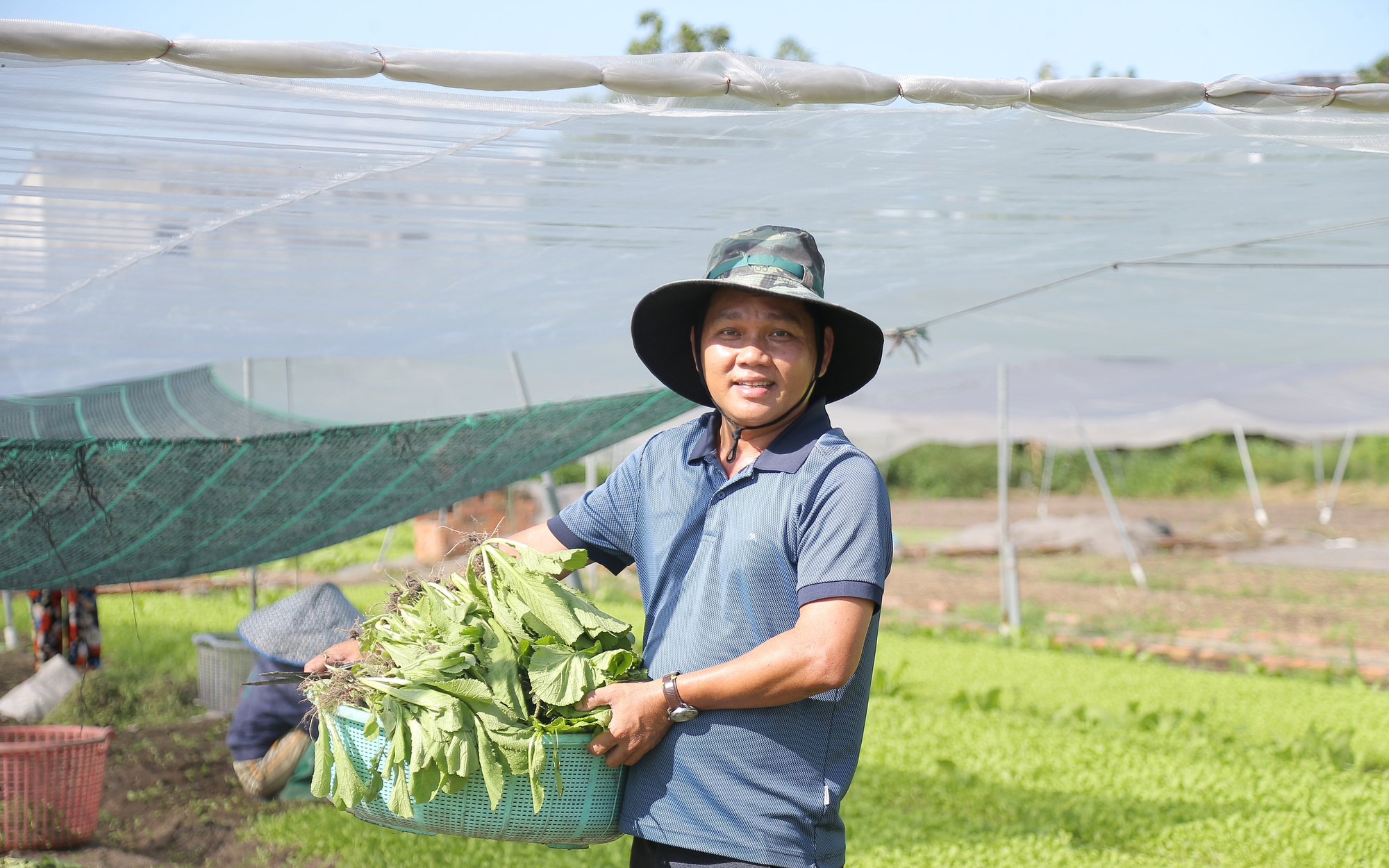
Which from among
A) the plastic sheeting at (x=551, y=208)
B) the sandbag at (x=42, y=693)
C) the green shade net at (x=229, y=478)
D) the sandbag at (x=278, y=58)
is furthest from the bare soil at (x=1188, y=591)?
the sandbag at (x=278, y=58)

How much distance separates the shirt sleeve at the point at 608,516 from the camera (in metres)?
1.97

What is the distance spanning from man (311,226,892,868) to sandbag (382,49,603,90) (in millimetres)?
444

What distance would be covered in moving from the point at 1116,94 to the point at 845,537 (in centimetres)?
117

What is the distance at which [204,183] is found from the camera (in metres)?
2.61

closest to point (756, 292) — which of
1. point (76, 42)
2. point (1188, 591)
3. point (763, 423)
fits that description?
point (763, 423)

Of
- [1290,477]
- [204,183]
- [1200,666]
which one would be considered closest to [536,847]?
[204,183]

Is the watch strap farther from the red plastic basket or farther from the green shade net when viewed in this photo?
the red plastic basket

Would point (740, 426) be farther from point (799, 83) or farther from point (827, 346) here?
point (799, 83)

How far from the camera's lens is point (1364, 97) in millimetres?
2221

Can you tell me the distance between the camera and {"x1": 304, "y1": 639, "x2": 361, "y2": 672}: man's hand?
189 cm

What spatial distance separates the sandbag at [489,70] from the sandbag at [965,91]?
0.61 meters

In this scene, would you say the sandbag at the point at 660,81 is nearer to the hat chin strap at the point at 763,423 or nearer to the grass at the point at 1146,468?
the hat chin strap at the point at 763,423

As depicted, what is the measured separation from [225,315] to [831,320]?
262 cm

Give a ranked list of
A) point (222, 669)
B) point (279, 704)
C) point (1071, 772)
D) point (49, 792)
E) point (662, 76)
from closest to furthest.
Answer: point (662, 76)
point (49, 792)
point (279, 704)
point (1071, 772)
point (222, 669)
